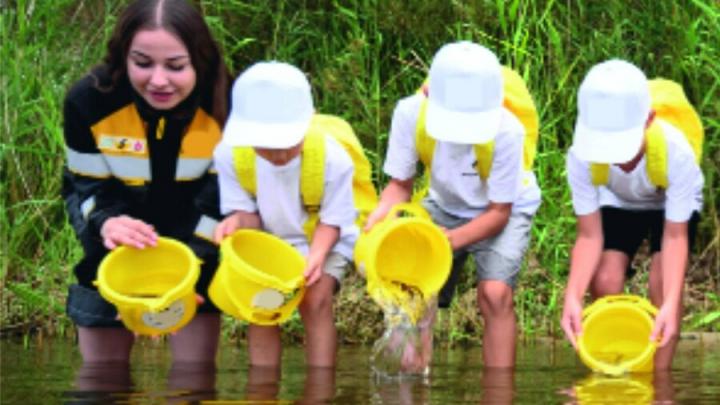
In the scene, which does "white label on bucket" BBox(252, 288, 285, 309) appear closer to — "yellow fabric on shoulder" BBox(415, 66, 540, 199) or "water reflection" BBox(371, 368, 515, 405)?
"water reflection" BBox(371, 368, 515, 405)

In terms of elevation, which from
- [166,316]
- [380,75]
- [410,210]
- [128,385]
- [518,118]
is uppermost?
[380,75]

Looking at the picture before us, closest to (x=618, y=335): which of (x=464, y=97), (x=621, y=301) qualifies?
(x=621, y=301)

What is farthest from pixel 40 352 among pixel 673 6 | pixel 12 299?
pixel 673 6

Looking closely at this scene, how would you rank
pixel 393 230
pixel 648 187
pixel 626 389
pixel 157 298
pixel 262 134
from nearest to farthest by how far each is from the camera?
pixel 626 389
pixel 157 298
pixel 262 134
pixel 393 230
pixel 648 187

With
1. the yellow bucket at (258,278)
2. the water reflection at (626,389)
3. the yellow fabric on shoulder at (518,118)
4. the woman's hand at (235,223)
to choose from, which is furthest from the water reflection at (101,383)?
the water reflection at (626,389)

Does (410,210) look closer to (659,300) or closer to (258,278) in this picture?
(258,278)

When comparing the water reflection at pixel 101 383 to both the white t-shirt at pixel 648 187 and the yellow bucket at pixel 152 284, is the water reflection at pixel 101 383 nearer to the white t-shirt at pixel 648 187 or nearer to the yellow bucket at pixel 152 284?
the yellow bucket at pixel 152 284

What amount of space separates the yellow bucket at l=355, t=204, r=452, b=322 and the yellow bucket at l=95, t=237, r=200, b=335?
558 millimetres

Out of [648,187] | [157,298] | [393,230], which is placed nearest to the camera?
[157,298]

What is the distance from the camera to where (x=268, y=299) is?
589 centimetres

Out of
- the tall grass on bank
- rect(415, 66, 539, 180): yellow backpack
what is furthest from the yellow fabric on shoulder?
the tall grass on bank

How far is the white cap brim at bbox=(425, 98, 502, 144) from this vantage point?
6.03 meters

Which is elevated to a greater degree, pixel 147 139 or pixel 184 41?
pixel 184 41

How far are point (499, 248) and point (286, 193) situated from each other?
75 cm
